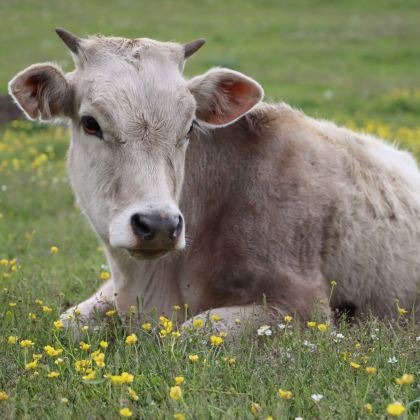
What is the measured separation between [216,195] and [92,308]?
1150 mm

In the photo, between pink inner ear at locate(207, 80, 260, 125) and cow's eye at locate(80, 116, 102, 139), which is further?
pink inner ear at locate(207, 80, 260, 125)

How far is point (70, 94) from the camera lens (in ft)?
18.4

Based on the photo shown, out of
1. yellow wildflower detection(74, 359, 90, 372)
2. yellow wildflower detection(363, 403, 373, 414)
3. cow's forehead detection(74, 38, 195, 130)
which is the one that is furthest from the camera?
cow's forehead detection(74, 38, 195, 130)

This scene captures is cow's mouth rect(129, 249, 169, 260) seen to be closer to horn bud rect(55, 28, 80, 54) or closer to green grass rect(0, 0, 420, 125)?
Result: horn bud rect(55, 28, 80, 54)

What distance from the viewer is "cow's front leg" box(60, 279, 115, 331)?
5391mm

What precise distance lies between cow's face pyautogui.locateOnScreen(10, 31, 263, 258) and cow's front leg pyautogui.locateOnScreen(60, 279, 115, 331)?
0.48 m

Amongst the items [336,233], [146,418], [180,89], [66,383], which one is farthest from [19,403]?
[336,233]

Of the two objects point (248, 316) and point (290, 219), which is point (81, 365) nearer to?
point (248, 316)

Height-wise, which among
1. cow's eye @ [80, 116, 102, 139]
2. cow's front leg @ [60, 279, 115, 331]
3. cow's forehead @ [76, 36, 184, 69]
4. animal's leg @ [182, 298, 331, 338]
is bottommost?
cow's front leg @ [60, 279, 115, 331]

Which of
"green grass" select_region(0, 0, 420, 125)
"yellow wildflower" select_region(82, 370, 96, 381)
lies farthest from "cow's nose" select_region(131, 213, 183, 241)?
"green grass" select_region(0, 0, 420, 125)

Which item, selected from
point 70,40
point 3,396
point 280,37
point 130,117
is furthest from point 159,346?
point 280,37

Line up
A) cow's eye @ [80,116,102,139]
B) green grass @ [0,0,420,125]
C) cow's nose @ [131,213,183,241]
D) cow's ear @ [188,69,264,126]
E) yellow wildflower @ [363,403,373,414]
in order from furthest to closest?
green grass @ [0,0,420,125] → cow's ear @ [188,69,264,126] → cow's eye @ [80,116,102,139] → cow's nose @ [131,213,183,241] → yellow wildflower @ [363,403,373,414]

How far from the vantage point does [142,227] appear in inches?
189

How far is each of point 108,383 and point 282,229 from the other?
6.78 feet
